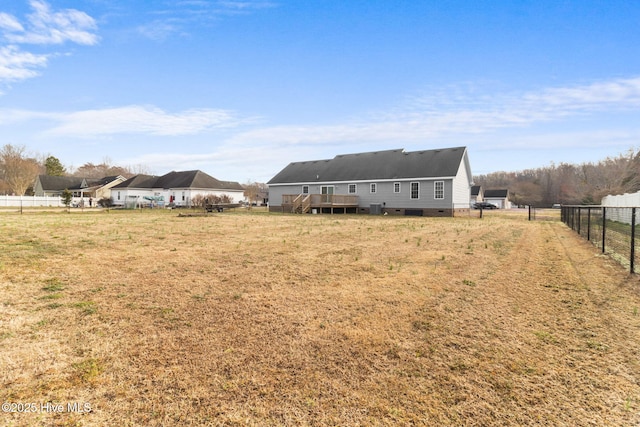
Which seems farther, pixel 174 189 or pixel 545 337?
pixel 174 189

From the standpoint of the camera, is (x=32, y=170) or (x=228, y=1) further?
(x=32, y=170)

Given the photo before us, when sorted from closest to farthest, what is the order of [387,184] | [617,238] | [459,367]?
[459,367], [617,238], [387,184]

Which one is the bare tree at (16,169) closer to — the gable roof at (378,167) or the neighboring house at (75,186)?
the neighboring house at (75,186)

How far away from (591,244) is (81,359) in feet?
49.0

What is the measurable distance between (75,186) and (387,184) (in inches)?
2488

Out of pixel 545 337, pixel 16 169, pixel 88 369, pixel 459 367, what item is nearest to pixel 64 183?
pixel 16 169

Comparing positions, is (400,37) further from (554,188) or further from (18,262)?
(554,188)

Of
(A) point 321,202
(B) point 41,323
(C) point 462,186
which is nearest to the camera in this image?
(B) point 41,323

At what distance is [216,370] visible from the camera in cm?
293

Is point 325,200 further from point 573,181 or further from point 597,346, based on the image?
point 573,181

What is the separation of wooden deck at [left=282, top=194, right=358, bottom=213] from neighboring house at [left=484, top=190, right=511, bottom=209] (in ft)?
179

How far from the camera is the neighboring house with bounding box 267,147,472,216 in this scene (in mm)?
27094

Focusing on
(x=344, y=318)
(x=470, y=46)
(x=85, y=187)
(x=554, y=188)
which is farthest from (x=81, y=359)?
(x=554, y=188)

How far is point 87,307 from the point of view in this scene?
4488mm
